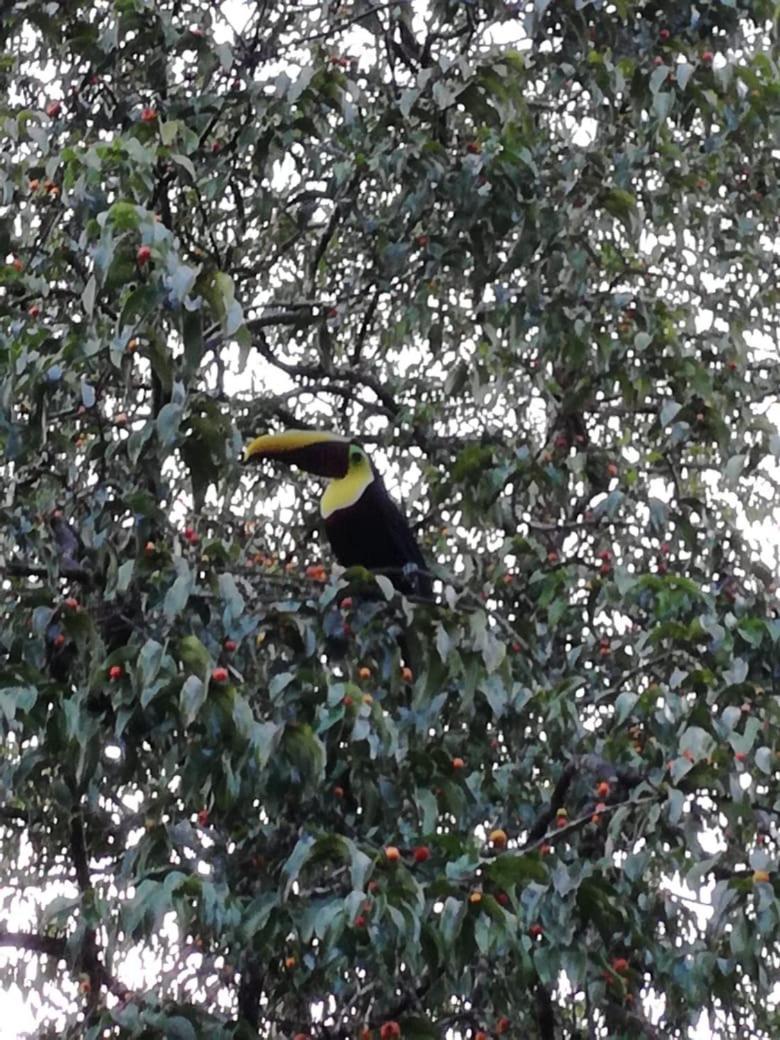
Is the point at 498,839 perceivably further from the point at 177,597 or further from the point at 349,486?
the point at 349,486

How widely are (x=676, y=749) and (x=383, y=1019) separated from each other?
2.74 ft

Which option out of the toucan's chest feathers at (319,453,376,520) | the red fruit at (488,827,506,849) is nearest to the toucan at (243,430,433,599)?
the toucan's chest feathers at (319,453,376,520)

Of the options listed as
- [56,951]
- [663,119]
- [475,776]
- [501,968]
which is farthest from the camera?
[56,951]

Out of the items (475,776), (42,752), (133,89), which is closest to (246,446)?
(133,89)

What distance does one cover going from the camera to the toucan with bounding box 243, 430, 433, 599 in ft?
11.9

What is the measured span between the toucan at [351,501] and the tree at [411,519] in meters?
0.11

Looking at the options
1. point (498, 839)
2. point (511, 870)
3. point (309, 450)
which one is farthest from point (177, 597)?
point (309, 450)

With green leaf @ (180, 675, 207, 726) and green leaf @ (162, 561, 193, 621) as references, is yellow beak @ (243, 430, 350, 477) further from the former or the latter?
green leaf @ (180, 675, 207, 726)

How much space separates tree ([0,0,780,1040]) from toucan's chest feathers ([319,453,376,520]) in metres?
0.12

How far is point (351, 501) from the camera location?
372cm

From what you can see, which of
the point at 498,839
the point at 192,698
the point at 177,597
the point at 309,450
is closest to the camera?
the point at 192,698

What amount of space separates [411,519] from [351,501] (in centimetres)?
32

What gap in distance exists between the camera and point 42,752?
2.28 meters

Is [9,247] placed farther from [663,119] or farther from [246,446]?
[663,119]
